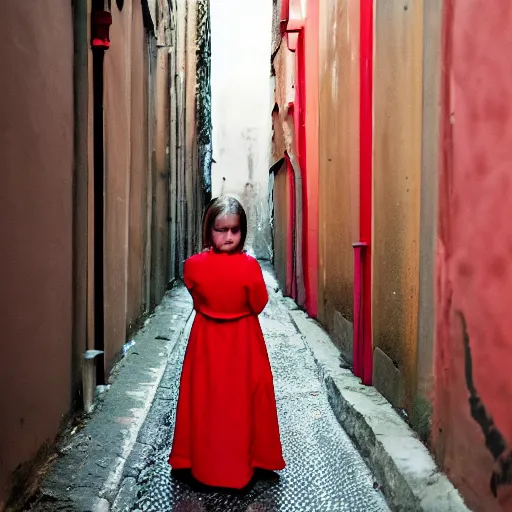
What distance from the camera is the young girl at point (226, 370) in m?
3.00

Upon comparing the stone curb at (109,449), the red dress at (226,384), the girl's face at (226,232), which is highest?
the girl's face at (226,232)

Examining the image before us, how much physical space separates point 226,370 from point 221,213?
0.74m

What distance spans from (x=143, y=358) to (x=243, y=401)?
238 centimetres

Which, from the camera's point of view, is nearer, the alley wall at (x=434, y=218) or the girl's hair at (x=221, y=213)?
the alley wall at (x=434, y=218)

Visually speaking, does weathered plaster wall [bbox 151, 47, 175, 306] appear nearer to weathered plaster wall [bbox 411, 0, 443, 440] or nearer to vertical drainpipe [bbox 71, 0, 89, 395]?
vertical drainpipe [bbox 71, 0, 89, 395]

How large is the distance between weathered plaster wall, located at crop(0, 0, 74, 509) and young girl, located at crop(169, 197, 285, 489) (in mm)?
671

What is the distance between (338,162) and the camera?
5.82 m

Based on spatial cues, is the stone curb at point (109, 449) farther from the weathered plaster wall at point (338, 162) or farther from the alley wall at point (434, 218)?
the weathered plaster wall at point (338, 162)

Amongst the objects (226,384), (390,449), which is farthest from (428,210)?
(226,384)

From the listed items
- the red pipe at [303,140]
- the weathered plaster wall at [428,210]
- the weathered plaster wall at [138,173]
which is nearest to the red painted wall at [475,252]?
the weathered plaster wall at [428,210]

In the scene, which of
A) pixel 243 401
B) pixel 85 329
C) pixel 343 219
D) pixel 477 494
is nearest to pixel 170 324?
pixel 343 219

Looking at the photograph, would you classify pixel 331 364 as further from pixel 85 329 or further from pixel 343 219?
pixel 85 329

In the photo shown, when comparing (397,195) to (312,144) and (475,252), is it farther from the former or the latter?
(312,144)

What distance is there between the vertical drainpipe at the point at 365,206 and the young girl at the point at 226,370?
57.3 inches
